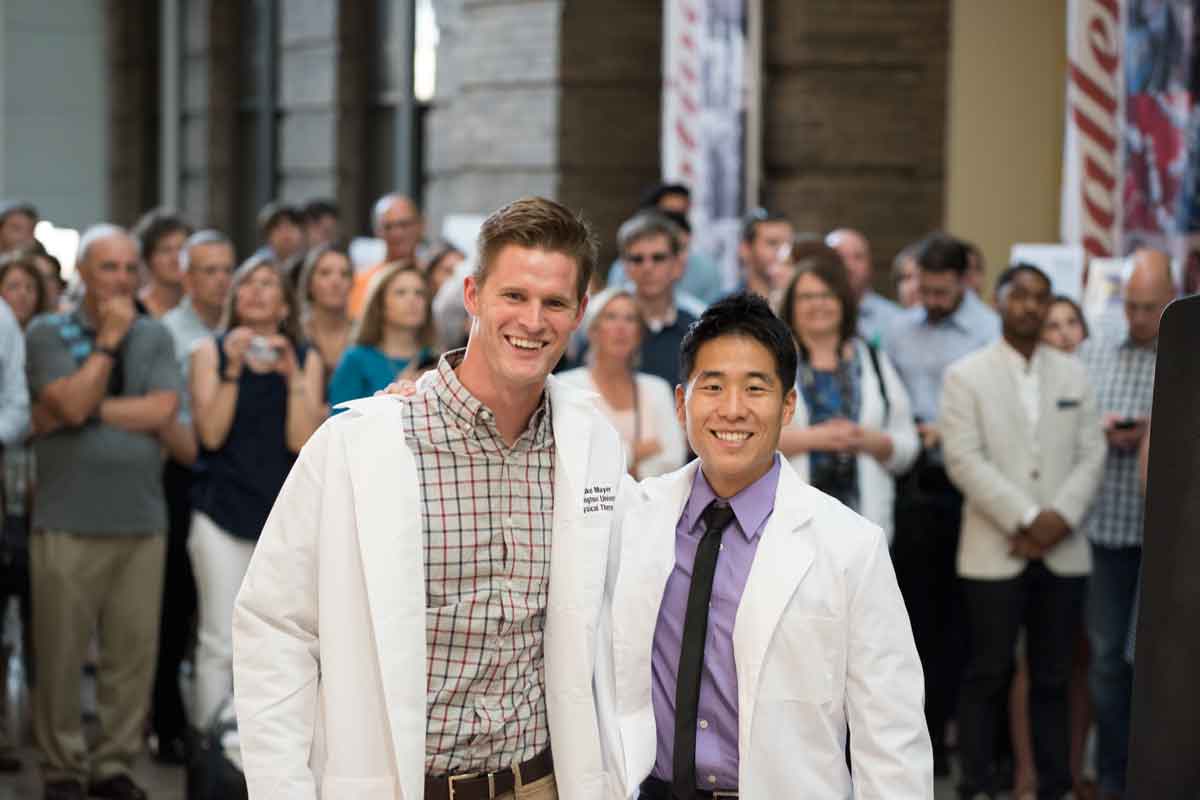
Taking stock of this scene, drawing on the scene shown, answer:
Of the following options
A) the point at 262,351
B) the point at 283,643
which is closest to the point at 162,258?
the point at 262,351

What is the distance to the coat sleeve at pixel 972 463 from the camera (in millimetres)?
6094

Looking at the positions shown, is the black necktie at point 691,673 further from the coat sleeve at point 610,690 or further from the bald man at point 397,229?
the bald man at point 397,229

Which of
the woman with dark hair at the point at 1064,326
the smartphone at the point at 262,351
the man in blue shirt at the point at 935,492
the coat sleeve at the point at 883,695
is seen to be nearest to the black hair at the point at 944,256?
the man in blue shirt at the point at 935,492

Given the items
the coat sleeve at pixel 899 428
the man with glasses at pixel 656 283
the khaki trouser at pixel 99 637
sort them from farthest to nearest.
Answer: the man with glasses at pixel 656 283, the khaki trouser at pixel 99 637, the coat sleeve at pixel 899 428

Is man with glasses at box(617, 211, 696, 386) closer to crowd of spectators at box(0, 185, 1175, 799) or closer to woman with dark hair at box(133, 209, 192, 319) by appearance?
crowd of spectators at box(0, 185, 1175, 799)

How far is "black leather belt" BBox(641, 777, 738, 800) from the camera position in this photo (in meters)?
3.12

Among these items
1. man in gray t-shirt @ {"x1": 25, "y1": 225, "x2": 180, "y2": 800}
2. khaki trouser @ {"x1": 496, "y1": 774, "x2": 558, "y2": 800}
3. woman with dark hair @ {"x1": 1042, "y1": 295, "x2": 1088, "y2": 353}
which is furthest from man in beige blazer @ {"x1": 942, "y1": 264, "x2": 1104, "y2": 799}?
khaki trouser @ {"x1": 496, "y1": 774, "x2": 558, "y2": 800}

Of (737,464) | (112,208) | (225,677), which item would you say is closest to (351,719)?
(737,464)

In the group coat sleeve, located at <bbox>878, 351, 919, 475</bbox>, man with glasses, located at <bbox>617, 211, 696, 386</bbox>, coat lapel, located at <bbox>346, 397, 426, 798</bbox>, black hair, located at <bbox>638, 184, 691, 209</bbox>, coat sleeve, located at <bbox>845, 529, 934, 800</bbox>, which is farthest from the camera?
black hair, located at <bbox>638, 184, 691, 209</bbox>

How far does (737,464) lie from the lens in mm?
3221

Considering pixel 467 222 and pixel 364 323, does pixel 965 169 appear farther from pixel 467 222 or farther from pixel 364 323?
pixel 364 323

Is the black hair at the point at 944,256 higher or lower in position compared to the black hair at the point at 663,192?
lower

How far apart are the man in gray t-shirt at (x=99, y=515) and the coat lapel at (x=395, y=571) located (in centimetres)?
345

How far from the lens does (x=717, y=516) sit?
3277 mm
